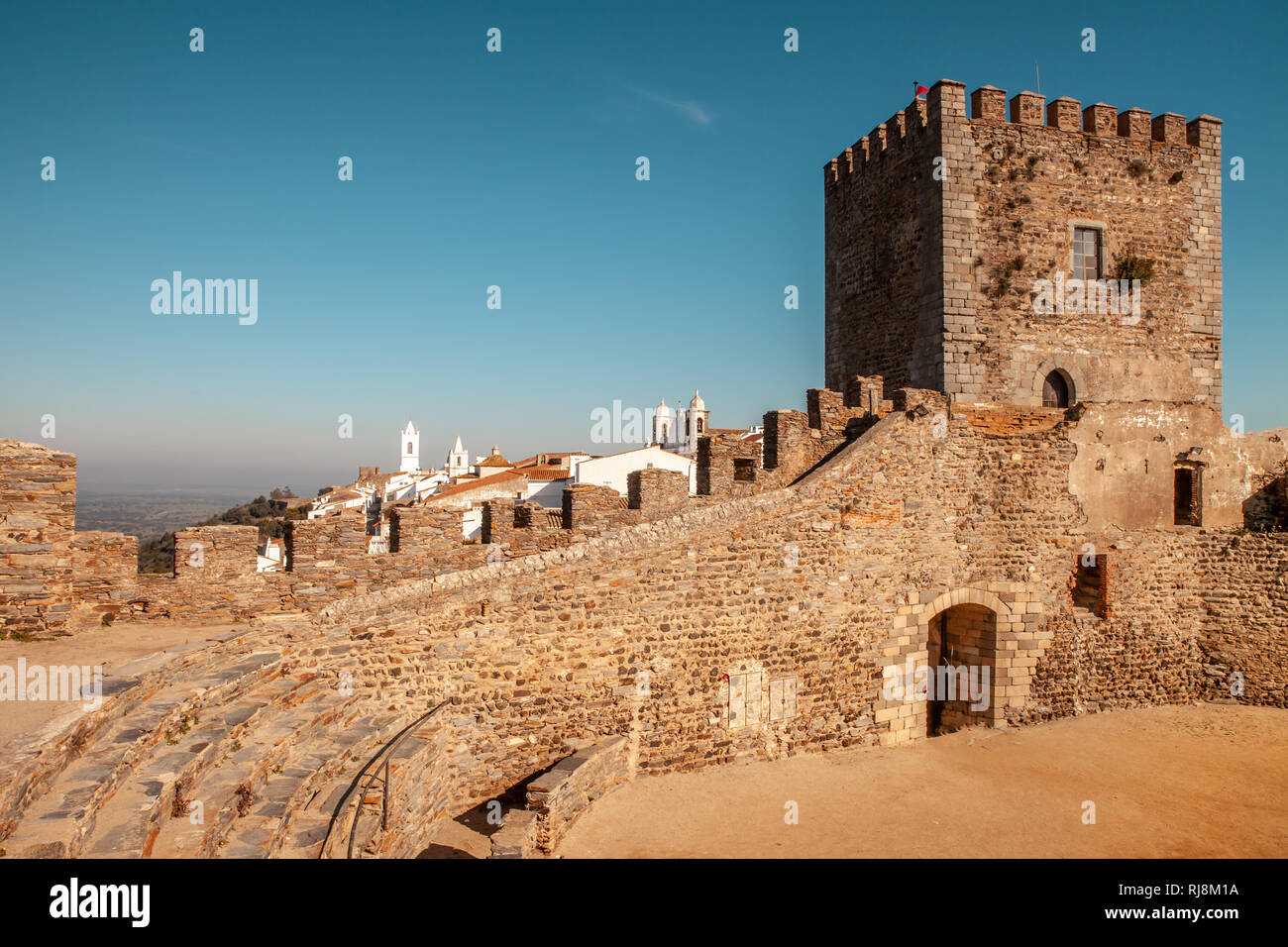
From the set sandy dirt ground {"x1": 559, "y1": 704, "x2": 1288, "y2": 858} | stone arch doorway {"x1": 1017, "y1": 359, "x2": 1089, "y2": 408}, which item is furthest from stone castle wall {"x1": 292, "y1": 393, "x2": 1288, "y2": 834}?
stone arch doorway {"x1": 1017, "y1": 359, "x2": 1089, "y2": 408}

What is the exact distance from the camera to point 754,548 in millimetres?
9367

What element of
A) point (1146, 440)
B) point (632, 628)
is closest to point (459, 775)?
point (632, 628)

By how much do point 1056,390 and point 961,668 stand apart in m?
5.14

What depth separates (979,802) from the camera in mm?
9086

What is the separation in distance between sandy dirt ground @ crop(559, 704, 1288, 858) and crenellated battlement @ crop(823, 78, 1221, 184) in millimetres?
9942

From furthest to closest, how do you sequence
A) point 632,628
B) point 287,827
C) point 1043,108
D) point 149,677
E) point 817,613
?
→ point 1043,108 < point 817,613 < point 632,628 < point 149,677 < point 287,827

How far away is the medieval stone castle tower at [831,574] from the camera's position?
6441 mm

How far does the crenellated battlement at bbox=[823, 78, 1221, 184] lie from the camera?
42.7ft

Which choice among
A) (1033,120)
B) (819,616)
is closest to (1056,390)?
(1033,120)

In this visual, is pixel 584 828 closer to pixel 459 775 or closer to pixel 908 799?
pixel 459 775

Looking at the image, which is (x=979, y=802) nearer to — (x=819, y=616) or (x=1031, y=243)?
(x=819, y=616)

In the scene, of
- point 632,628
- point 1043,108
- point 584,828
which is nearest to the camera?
point 584,828

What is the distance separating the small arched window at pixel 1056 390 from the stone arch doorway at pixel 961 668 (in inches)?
159
